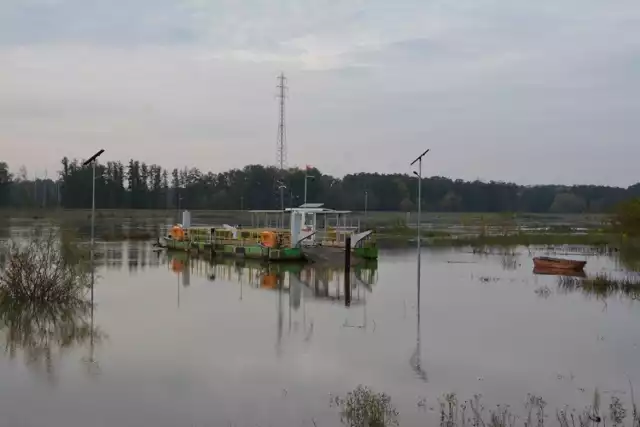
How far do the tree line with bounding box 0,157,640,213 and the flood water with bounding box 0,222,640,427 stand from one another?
5598 centimetres

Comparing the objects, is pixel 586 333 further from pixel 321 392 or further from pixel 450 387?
pixel 321 392

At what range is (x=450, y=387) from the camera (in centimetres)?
1159

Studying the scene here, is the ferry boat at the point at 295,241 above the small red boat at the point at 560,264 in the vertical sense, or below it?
above

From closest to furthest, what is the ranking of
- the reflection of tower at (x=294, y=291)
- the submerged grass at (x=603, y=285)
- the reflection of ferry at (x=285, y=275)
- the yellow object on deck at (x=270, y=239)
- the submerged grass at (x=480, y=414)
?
the submerged grass at (x=480, y=414) < the reflection of tower at (x=294, y=291) < the submerged grass at (x=603, y=285) < the reflection of ferry at (x=285, y=275) < the yellow object on deck at (x=270, y=239)

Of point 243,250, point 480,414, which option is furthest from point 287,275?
point 480,414

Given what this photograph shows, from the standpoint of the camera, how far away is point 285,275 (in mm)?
29359

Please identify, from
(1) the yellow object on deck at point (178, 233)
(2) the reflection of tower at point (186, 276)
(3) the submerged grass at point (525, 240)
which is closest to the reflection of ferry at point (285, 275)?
(2) the reflection of tower at point (186, 276)

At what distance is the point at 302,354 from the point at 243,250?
23.8 metres

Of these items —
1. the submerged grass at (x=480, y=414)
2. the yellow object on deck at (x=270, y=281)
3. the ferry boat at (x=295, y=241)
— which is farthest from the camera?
the ferry boat at (x=295, y=241)

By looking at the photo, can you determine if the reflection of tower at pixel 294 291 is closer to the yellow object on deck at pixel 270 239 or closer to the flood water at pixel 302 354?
the flood water at pixel 302 354

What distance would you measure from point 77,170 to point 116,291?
71513mm

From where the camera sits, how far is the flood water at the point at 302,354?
1055 centimetres

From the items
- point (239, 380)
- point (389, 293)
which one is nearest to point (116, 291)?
point (389, 293)

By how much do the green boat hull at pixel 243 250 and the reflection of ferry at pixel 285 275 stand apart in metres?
0.62
